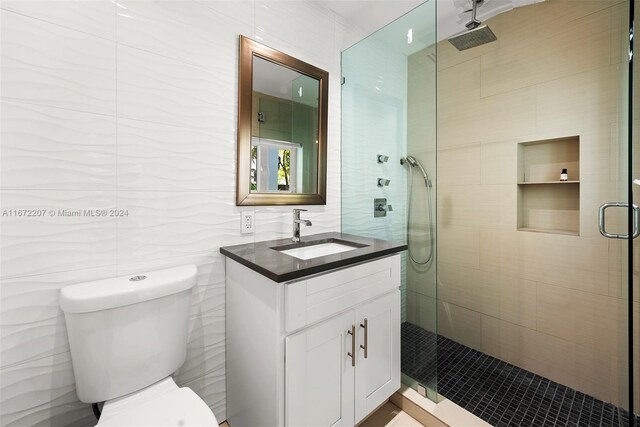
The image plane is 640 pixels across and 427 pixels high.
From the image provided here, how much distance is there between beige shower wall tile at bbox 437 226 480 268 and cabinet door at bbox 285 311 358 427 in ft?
4.29

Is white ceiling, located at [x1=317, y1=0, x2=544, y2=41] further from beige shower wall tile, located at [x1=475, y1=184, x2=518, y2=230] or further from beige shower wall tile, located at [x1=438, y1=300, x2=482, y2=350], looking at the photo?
beige shower wall tile, located at [x1=438, y1=300, x2=482, y2=350]

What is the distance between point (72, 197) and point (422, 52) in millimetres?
1717

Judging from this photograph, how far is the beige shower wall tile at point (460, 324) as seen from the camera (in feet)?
6.86

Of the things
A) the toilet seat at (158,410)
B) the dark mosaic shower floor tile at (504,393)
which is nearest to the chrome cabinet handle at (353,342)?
the dark mosaic shower floor tile at (504,393)

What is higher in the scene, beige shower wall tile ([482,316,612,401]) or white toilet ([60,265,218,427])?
white toilet ([60,265,218,427])

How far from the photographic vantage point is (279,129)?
160 cm

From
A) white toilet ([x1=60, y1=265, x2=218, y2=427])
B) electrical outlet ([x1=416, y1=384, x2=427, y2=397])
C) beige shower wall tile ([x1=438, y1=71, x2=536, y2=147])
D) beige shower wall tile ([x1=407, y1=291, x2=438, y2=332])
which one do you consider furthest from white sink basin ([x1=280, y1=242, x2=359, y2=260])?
beige shower wall tile ([x1=438, y1=71, x2=536, y2=147])

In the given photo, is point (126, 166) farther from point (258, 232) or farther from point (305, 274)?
point (305, 274)

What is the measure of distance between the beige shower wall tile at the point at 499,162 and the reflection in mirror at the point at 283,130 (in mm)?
1219

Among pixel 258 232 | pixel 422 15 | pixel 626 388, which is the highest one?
pixel 422 15

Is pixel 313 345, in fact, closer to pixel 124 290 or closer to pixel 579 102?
pixel 124 290

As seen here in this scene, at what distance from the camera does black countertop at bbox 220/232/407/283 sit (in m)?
1.04

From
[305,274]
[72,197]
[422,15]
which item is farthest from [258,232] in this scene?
[422,15]

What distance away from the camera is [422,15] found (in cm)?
149
